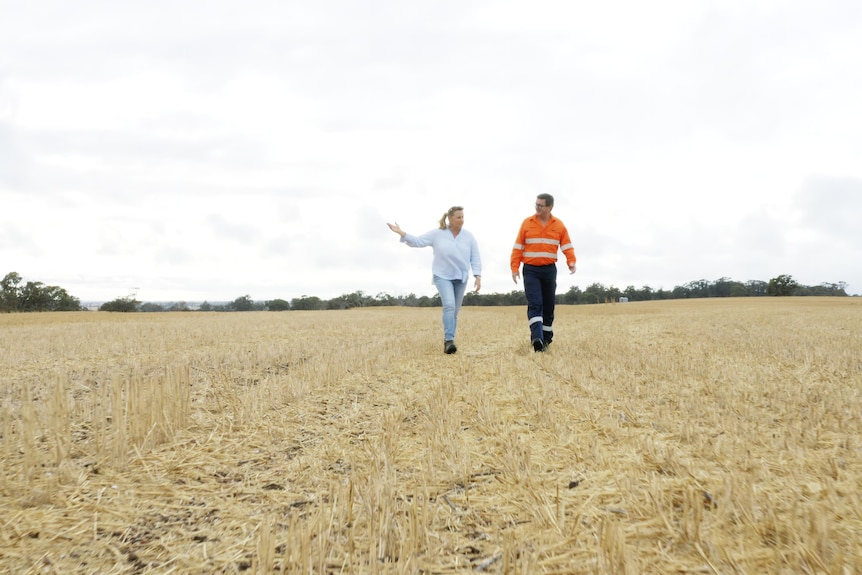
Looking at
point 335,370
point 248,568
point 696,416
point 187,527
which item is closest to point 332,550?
point 248,568

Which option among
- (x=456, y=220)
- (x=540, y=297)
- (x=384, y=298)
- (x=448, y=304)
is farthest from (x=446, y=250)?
(x=384, y=298)

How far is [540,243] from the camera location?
8.14m

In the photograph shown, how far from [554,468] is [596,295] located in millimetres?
53819

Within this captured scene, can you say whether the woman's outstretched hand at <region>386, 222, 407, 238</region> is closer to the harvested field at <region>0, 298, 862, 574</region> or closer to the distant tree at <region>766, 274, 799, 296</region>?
the harvested field at <region>0, 298, 862, 574</region>

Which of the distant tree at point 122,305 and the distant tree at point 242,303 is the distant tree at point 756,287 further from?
the distant tree at point 122,305

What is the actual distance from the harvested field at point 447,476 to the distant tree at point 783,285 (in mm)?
59394

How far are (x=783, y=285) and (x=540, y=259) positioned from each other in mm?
59119

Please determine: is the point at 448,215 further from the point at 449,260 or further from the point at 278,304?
the point at 278,304

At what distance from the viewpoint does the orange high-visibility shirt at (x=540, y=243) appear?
26.7ft

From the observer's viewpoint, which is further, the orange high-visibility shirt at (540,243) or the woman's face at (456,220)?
the woman's face at (456,220)

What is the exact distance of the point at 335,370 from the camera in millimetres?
6301

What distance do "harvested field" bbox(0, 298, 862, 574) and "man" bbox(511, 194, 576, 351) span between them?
7.74 ft

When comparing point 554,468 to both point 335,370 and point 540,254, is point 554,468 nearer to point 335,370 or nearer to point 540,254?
point 335,370

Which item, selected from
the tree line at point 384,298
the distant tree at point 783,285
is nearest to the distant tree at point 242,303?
the tree line at point 384,298
